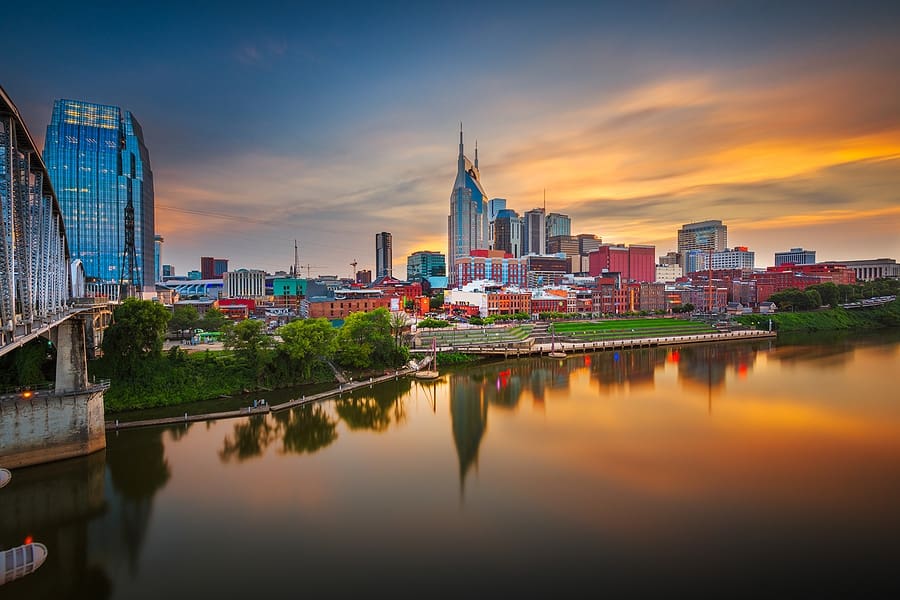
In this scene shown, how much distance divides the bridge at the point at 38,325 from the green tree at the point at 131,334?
3945 mm

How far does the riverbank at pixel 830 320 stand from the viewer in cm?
6812

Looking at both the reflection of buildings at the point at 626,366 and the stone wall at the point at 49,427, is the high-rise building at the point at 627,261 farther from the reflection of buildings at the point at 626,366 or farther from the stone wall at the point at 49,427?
the stone wall at the point at 49,427

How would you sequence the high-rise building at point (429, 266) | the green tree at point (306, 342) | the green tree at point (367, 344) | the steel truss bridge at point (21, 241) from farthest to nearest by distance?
the high-rise building at point (429, 266) < the green tree at point (367, 344) < the green tree at point (306, 342) < the steel truss bridge at point (21, 241)

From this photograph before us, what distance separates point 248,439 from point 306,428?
110 inches

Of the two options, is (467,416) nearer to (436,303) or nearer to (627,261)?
(436,303)

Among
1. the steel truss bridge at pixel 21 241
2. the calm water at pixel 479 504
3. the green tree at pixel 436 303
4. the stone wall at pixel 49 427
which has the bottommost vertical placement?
the calm water at pixel 479 504

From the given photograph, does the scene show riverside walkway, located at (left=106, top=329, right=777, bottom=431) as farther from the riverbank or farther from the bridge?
the riverbank

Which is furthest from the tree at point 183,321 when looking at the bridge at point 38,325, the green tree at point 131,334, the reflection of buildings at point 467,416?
the reflection of buildings at point 467,416

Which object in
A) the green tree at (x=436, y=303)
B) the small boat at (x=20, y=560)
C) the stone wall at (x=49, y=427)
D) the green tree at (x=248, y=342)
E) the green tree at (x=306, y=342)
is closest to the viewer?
the small boat at (x=20, y=560)

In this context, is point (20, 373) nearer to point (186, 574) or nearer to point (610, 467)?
point (186, 574)

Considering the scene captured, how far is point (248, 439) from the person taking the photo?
22438 millimetres

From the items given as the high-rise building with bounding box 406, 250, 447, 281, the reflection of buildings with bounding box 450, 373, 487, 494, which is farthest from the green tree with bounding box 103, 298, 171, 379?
the high-rise building with bounding box 406, 250, 447, 281

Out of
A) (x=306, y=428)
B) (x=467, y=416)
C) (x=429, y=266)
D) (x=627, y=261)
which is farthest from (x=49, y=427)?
(x=429, y=266)

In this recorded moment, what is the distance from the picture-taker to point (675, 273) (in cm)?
16862
